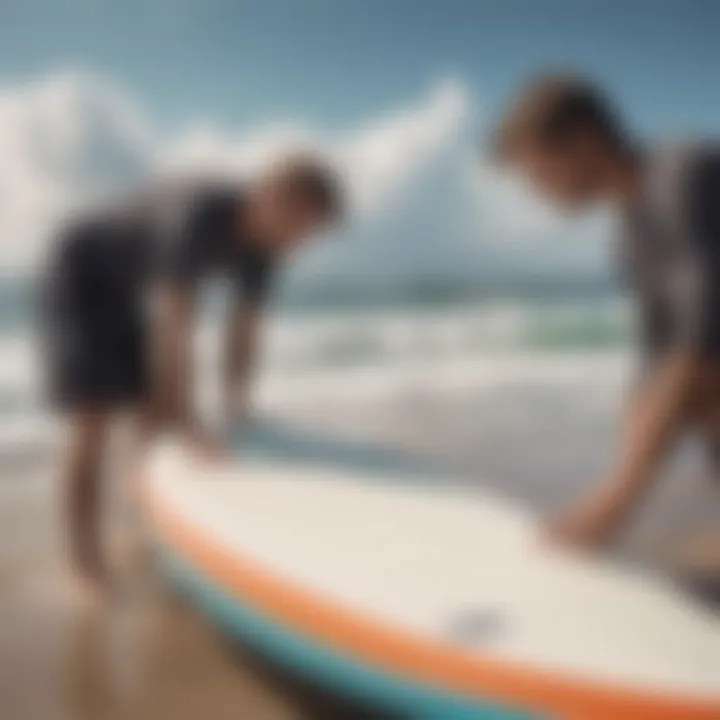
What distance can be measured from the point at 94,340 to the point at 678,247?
2.25ft

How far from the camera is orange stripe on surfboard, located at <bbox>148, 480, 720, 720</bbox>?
3.33 ft

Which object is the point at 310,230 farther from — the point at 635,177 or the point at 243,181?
the point at 635,177

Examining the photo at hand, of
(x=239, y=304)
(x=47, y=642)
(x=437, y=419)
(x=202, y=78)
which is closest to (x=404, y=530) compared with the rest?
(x=437, y=419)

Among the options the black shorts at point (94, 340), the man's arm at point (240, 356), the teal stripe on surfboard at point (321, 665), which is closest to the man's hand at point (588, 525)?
the teal stripe on surfboard at point (321, 665)

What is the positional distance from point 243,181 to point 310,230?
0.31 ft

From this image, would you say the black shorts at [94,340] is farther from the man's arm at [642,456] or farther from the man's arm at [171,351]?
the man's arm at [642,456]

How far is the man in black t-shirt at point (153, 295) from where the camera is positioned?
1317 mm

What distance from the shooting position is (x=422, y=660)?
1.09 m

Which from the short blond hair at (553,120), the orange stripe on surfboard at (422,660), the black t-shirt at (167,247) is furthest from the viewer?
the black t-shirt at (167,247)

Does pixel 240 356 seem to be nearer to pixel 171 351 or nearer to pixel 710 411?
pixel 171 351

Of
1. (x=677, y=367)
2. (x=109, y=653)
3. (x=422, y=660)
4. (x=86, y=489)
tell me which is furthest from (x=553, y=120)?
(x=109, y=653)

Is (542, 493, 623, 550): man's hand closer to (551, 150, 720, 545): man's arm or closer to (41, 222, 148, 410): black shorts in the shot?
(551, 150, 720, 545): man's arm

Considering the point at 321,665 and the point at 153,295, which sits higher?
the point at 153,295

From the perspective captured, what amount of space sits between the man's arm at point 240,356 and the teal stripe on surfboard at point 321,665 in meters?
0.19
